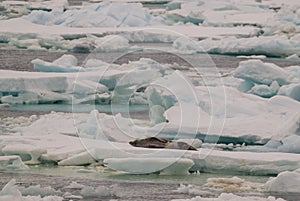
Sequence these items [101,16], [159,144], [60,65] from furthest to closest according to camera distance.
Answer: [101,16] < [60,65] < [159,144]

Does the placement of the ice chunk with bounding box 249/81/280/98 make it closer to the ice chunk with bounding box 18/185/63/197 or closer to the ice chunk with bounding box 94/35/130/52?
the ice chunk with bounding box 94/35/130/52

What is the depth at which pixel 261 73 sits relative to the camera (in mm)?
10844

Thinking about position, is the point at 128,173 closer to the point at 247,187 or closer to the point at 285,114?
the point at 247,187

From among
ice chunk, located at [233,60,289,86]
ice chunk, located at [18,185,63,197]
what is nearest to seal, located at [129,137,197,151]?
ice chunk, located at [18,185,63,197]

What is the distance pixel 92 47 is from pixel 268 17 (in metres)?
2.42

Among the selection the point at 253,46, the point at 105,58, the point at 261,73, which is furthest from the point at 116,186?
the point at 253,46

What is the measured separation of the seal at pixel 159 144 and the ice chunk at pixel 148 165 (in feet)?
1.15

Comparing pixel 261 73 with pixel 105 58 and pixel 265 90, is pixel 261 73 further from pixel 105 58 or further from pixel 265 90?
pixel 105 58

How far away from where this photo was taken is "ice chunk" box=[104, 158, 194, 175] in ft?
29.2

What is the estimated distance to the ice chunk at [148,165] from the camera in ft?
29.2

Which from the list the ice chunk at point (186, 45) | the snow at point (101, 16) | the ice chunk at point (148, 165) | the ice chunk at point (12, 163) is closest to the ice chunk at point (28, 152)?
the ice chunk at point (12, 163)

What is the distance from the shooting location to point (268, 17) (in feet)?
44.3

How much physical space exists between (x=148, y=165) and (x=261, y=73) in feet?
7.73

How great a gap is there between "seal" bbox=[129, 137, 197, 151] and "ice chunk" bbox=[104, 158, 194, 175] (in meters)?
0.35
